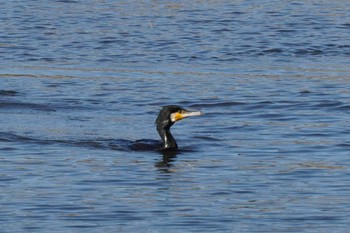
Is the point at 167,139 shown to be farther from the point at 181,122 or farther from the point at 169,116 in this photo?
the point at 181,122

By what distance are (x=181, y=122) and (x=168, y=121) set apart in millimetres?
1945

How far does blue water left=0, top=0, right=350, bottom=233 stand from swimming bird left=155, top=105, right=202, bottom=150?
189 millimetres

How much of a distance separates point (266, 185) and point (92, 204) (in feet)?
6.36

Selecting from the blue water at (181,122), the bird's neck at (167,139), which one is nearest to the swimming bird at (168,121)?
the bird's neck at (167,139)

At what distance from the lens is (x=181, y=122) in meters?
18.0

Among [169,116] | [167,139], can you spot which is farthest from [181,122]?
[167,139]

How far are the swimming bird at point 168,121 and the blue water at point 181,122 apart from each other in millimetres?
189

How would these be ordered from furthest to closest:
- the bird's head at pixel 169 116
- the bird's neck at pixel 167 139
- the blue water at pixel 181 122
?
the bird's head at pixel 169 116 → the bird's neck at pixel 167 139 → the blue water at pixel 181 122

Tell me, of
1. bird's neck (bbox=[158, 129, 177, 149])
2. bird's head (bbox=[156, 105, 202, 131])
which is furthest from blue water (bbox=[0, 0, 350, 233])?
bird's head (bbox=[156, 105, 202, 131])

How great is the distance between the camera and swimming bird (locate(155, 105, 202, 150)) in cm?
1581

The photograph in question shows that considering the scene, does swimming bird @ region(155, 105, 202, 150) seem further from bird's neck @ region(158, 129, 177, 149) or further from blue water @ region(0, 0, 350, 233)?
blue water @ region(0, 0, 350, 233)

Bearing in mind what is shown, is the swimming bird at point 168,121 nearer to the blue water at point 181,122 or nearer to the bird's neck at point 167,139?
the bird's neck at point 167,139

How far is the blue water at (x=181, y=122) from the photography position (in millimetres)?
12008

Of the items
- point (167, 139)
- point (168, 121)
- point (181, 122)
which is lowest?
point (181, 122)
